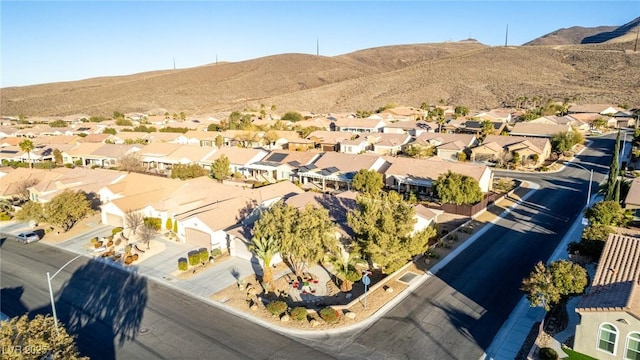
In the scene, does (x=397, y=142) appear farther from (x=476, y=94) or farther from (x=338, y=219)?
(x=476, y=94)

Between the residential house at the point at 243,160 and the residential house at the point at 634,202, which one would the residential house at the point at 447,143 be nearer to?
the residential house at the point at 243,160

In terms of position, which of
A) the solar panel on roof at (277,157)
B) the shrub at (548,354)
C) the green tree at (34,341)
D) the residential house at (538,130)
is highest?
the residential house at (538,130)

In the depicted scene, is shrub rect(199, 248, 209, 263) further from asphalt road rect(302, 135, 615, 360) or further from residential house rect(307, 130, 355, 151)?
residential house rect(307, 130, 355, 151)

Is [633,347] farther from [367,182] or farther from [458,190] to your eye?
[367,182]

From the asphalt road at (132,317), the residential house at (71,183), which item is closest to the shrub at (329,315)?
the asphalt road at (132,317)

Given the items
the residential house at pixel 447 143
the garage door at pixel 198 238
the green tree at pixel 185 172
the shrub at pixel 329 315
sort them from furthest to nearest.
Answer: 1. the residential house at pixel 447 143
2. the green tree at pixel 185 172
3. the garage door at pixel 198 238
4. the shrub at pixel 329 315

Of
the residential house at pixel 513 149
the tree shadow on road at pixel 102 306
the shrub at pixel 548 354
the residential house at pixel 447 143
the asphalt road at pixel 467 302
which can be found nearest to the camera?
the shrub at pixel 548 354

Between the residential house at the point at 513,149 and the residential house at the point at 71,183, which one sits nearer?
the residential house at the point at 71,183
